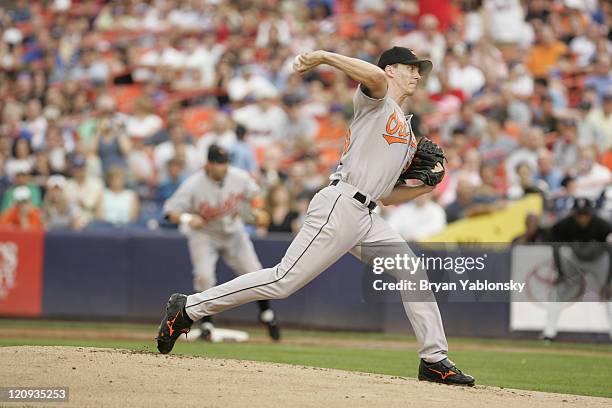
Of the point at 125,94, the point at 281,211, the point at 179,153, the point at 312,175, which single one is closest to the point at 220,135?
the point at 179,153

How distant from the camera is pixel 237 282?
7711mm

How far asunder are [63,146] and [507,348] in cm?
940

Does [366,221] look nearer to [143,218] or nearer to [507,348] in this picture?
[507,348]

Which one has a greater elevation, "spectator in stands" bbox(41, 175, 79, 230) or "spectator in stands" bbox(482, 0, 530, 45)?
"spectator in stands" bbox(482, 0, 530, 45)

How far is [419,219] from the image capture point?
48.6 ft

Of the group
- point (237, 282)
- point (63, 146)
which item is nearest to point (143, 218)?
point (63, 146)

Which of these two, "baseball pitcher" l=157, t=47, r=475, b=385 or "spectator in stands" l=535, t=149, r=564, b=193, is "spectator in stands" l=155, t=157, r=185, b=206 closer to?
"spectator in stands" l=535, t=149, r=564, b=193

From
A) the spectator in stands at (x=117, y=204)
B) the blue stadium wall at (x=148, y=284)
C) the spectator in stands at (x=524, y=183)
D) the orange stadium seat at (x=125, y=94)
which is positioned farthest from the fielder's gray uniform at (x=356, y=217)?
the orange stadium seat at (x=125, y=94)

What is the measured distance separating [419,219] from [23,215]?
5805 mm

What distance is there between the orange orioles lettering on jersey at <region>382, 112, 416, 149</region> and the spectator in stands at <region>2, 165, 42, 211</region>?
10.4 meters

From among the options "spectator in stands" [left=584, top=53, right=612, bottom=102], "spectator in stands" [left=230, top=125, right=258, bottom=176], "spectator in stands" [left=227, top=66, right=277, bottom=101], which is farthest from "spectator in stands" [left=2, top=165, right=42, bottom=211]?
"spectator in stands" [left=584, top=53, right=612, bottom=102]

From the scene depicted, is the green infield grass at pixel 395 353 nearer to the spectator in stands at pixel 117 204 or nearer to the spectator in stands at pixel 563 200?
the spectator in stands at pixel 563 200

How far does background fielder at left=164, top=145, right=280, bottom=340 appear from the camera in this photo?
12625 millimetres

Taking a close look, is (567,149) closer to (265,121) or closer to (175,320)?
(265,121)
